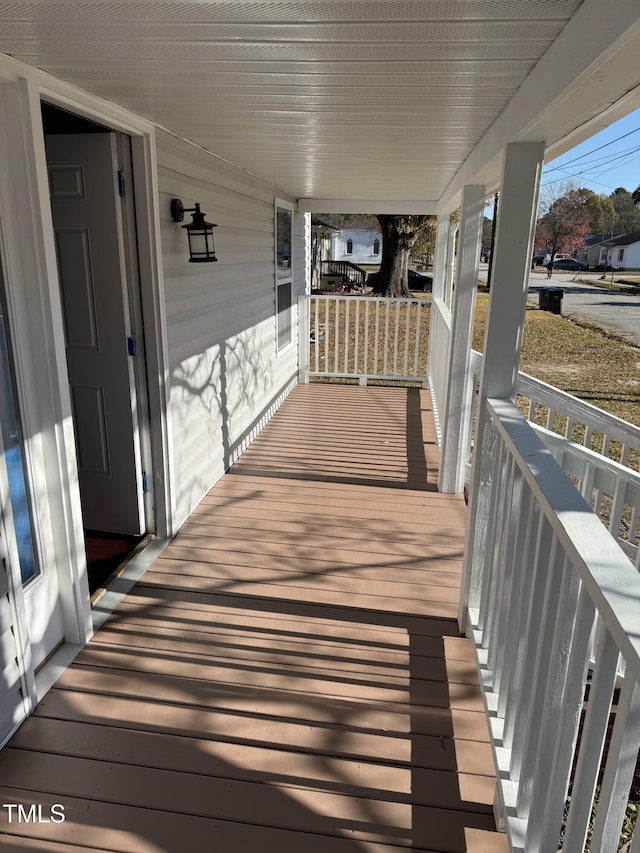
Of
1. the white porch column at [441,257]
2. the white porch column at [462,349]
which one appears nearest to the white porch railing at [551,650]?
the white porch column at [462,349]

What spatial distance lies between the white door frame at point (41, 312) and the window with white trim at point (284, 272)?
364 cm

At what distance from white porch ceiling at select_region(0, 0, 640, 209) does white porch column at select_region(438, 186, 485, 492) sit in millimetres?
471

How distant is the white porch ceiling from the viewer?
1405 millimetres

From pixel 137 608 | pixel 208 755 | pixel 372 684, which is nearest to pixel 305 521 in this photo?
pixel 137 608

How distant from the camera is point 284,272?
6793mm

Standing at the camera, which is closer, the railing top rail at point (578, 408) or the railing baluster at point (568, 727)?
the railing baluster at point (568, 727)

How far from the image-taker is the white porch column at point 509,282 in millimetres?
2131

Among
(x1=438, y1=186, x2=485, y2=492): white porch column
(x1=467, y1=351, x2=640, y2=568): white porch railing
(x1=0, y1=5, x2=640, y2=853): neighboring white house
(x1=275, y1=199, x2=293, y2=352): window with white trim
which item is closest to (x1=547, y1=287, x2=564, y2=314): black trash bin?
(x1=275, y1=199, x2=293, y2=352): window with white trim

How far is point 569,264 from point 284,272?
9440 millimetres

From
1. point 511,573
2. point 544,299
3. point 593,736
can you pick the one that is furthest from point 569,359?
point 593,736

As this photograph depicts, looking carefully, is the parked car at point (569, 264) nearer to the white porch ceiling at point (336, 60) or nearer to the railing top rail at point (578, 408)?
the railing top rail at point (578, 408)

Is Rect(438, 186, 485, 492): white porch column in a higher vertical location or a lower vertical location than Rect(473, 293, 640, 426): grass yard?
higher

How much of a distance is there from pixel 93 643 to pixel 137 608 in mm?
295

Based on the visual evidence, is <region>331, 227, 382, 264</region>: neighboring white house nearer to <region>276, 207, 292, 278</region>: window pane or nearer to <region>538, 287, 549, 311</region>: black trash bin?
<region>538, 287, 549, 311</region>: black trash bin
